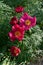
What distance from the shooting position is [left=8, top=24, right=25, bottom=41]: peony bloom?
11.1 feet

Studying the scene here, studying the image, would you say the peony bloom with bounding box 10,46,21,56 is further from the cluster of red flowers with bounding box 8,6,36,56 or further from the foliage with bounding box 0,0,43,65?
the foliage with bounding box 0,0,43,65

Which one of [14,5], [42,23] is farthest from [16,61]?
[14,5]

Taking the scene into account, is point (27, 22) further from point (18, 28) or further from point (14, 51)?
point (14, 51)

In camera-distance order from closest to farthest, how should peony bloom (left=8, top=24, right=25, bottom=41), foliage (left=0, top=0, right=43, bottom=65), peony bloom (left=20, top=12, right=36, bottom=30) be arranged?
peony bloom (left=8, top=24, right=25, bottom=41)
peony bloom (left=20, top=12, right=36, bottom=30)
foliage (left=0, top=0, right=43, bottom=65)

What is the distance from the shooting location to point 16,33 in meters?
3.42

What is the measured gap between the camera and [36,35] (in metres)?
3.77

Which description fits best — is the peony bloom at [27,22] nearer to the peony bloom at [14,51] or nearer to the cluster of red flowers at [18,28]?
the cluster of red flowers at [18,28]

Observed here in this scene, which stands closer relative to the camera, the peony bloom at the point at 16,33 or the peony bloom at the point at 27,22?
the peony bloom at the point at 16,33

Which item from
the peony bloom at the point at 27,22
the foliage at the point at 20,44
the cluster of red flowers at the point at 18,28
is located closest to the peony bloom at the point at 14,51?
the cluster of red flowers at the point at 18,28

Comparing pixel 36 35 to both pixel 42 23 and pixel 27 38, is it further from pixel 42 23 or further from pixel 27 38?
pixel 42 23

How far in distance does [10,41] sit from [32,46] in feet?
1.14

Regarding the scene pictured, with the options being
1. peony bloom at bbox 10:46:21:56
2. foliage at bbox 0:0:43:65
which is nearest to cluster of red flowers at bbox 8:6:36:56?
peony bloom at bbox 10:46:21:56

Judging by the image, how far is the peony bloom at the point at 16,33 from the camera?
3.39m

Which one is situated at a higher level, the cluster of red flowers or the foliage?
the cluster of red flowers
